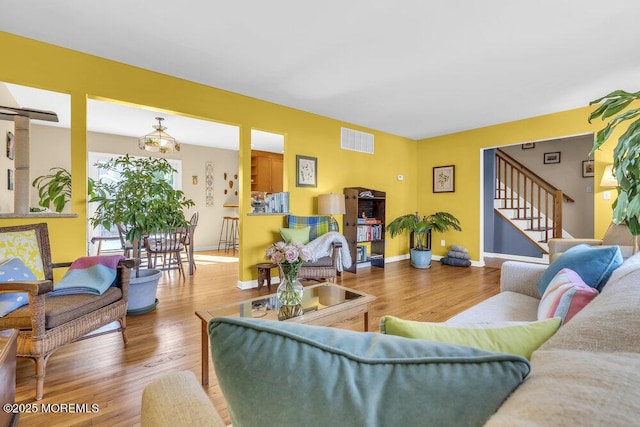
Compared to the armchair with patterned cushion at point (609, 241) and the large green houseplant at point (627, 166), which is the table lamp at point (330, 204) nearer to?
the armchair with patterned cushion at point (609, 241)

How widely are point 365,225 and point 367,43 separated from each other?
2875 millimetres

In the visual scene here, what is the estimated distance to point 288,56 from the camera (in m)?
2.85

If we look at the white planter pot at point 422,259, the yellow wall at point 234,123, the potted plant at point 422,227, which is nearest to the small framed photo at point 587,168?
the potted plant at point 422,227

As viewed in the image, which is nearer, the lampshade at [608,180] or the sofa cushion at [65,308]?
the sofa cushion at [65,308]

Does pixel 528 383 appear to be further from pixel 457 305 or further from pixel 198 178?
pixel 198 178

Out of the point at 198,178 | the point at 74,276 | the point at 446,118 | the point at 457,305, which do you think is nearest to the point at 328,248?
the point at 457,305

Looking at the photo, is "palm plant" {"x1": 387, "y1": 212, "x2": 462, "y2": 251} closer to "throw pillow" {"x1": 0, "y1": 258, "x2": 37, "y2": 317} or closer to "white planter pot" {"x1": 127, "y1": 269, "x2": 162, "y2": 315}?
"white planter pot" {"x1": 127, "y1": 269, "x2": 162, "y2": 315}

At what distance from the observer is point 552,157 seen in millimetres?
6000

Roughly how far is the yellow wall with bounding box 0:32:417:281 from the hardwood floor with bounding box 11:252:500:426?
874 millimetres

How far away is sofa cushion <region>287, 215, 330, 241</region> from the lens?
4.07 m

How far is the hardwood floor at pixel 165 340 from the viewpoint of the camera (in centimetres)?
162

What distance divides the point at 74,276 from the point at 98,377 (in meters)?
0.74

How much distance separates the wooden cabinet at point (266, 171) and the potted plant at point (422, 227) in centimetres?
311

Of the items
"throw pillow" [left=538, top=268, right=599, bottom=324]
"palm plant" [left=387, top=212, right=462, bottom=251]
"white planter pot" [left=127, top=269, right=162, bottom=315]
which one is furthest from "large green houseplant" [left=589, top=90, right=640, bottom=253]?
"palm plant" [left=387, top=212, right=462, bottom=251]
